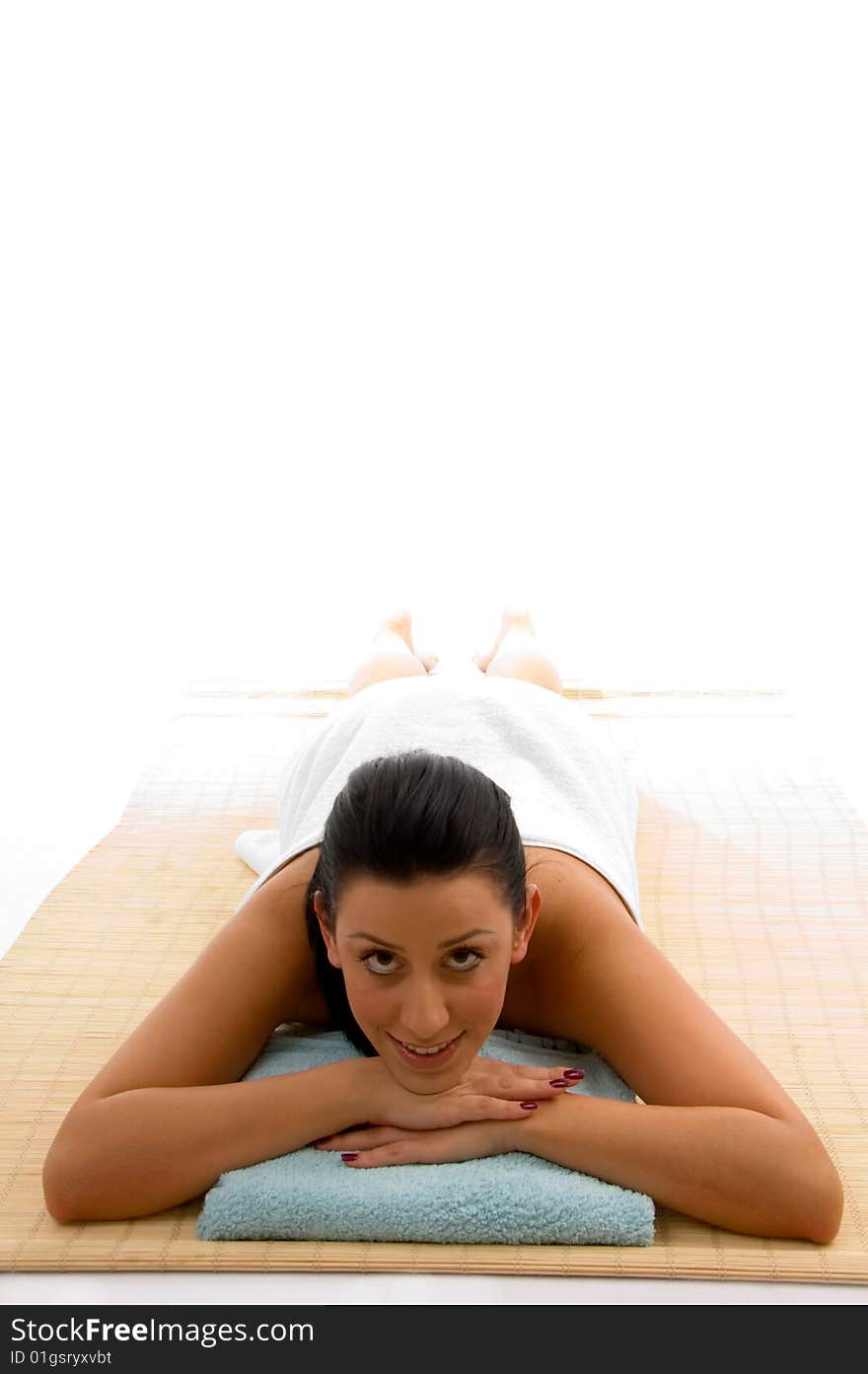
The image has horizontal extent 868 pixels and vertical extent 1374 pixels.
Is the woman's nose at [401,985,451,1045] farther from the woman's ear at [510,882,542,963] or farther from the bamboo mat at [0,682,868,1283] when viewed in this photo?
the bamboo mat at [0,682,868,1283]

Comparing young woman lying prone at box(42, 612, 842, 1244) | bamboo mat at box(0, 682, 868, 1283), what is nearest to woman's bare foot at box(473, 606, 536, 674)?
bamboo mat at box(0, 682, 868, 1283)

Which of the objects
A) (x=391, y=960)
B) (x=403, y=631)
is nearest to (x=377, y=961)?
(x=391, y=960)

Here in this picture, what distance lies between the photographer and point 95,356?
5.06 metres

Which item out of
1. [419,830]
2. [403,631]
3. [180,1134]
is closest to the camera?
[419,830]

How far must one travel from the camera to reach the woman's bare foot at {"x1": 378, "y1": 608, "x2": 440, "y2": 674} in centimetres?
299

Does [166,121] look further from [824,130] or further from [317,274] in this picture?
[824,130]

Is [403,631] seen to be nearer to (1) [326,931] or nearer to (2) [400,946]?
(1) [326,931]

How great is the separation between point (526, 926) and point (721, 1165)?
0.30m

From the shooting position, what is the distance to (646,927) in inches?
89.3

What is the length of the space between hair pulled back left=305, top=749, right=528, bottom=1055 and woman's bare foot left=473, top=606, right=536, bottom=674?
57.3 inches

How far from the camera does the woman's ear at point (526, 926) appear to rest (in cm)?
157

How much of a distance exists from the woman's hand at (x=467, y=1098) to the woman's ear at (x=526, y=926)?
0.41ft

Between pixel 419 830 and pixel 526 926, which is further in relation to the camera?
pixel 526 926

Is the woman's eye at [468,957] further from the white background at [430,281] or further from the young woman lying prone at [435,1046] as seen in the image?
the white background at [430,281]
